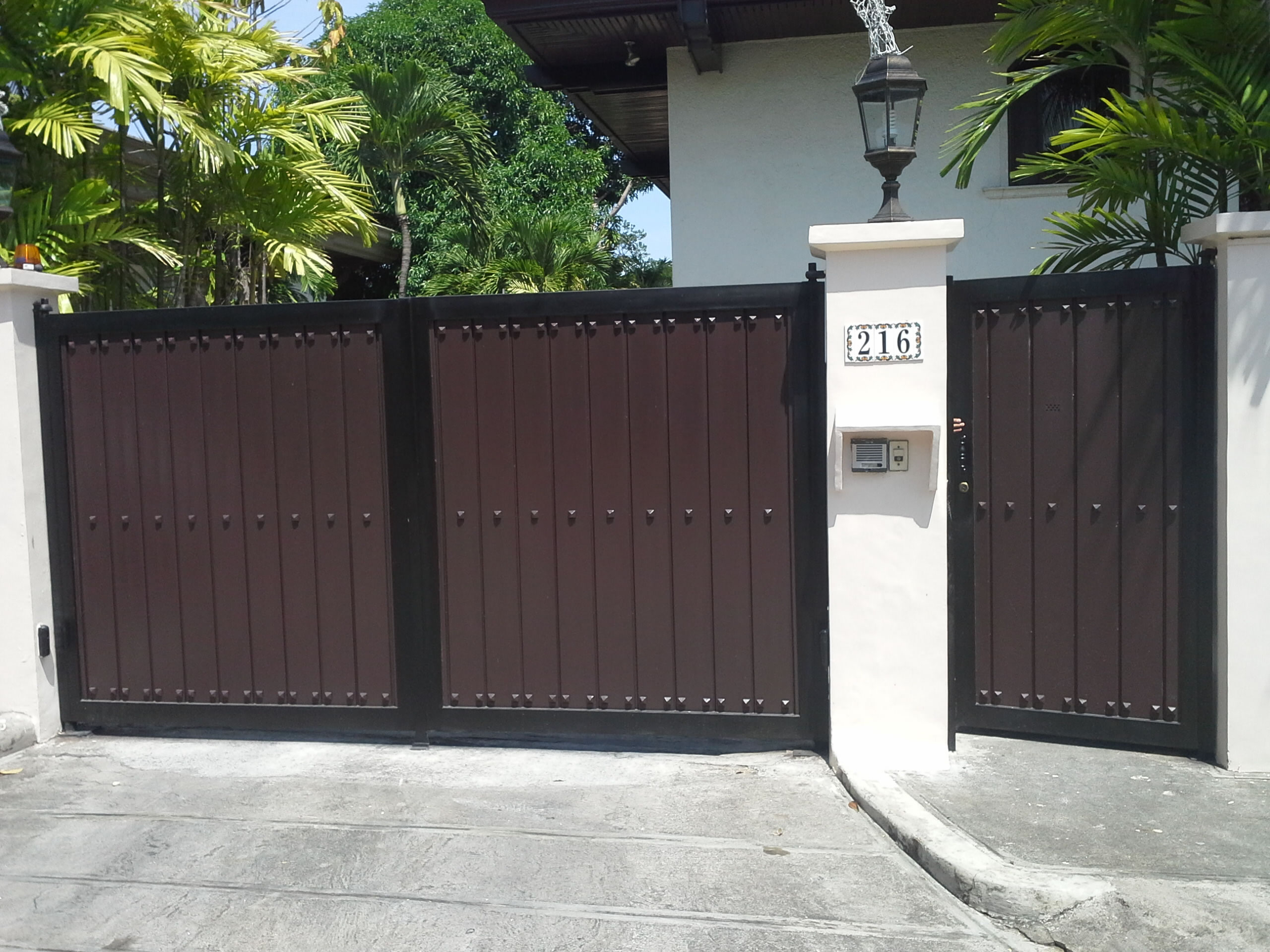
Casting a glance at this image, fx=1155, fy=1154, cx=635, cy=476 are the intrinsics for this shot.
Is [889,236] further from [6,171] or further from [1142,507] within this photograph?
[6,171]

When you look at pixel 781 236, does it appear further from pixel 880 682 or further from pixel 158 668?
pixel 158 668

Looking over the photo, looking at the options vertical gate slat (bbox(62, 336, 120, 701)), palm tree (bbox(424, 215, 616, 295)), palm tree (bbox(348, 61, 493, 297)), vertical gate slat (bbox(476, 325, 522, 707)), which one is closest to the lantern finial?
vertical gate slat (bbox(476, 325, 522, 707))

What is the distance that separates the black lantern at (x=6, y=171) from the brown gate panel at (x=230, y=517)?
81 centimetres

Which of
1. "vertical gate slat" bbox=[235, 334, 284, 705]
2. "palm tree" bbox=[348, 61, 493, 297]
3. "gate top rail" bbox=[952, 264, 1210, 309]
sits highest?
"palm tree" bbox=[348, 61, 493, 297]

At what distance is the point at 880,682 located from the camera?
4938 millimetres

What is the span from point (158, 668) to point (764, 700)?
9.64ft

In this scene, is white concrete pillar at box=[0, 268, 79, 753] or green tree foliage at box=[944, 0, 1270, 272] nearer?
green tree foliage at box=[944, 0, 1270, 272]

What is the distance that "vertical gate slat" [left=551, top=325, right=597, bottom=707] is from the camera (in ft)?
17.0

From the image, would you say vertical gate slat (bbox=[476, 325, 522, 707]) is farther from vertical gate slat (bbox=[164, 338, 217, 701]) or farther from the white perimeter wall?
the white perimeter wall

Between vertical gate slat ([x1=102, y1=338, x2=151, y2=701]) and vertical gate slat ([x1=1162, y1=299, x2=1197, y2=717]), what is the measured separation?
4645 mm

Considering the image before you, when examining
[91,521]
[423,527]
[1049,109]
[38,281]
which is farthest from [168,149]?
[1049,109]

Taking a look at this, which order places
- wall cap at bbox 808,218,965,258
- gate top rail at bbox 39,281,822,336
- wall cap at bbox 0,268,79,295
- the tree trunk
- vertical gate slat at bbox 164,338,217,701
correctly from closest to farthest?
wall cap at bbox 808,218,965,258, gate top rail at bbox 39,281,822,336, wall cap at bbox 0,268,79,295, vertical gate slat at bbox 164,338,217,701, the tree trunk

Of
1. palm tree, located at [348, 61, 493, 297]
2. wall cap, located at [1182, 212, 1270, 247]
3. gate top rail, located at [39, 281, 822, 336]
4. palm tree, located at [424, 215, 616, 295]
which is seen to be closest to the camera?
wall cap, located at [1182, 212, 1270, 247]

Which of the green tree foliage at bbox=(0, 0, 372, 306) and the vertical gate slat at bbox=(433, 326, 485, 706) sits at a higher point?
the green tree foliage at bbox=(0, 0, 372, 306)
